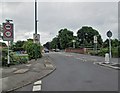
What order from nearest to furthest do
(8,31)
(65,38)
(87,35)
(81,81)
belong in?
(81,81), (8,31), (65,38), (87,35)

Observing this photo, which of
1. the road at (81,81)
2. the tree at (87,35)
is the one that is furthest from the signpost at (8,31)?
the tree at (87,35)

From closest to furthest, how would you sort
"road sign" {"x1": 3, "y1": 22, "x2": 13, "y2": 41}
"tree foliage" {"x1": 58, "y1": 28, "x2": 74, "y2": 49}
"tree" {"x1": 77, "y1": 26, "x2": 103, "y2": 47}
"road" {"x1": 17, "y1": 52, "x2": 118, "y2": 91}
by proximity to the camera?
"road" {"x1": 17, "y1": 52, "x2": 118, "y2": 91} → "road sign" {"x1": 3, "y1": 22, "x2": 13, "y2": 41} → "tree foliage" {"x1": 58, "y1": 28, "x2": 74, "y2": 49} → "tree" {"x1": 77, "y1": 26, "x2": 103, "y2": 47}

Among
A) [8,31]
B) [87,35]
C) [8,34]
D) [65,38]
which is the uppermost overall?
[87,35]

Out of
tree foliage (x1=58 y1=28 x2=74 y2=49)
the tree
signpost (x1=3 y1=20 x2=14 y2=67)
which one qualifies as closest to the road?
signpost (x1=3 y1=20 x2=14 y2=67)

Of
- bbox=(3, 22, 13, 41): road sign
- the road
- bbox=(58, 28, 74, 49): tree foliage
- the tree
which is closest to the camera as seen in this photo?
the road

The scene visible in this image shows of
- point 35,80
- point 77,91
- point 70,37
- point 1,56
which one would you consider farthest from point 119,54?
point 70,37

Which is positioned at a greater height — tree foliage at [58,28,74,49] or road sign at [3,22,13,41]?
tree foliage at [58,28,74,49]

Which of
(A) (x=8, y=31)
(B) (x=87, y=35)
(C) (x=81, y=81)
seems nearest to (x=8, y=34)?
(A) (x=8, y=31)

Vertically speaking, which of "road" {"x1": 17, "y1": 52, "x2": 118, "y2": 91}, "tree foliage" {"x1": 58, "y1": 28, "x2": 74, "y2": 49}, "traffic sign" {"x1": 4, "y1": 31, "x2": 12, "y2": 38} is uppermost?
"tree foliage" {"x1": 58, "y1": 28, "x2": 74, "y2": 49}

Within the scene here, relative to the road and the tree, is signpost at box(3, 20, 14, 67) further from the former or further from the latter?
the tree

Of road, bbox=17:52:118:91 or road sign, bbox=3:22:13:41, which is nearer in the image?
road, bbox=17:52:118:91

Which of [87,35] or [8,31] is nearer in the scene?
[8,31]

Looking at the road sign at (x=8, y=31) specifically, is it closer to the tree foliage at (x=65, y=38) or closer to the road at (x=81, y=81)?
the road at (x=81, y=81)

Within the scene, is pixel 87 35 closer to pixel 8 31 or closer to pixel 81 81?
pixel 8 31
